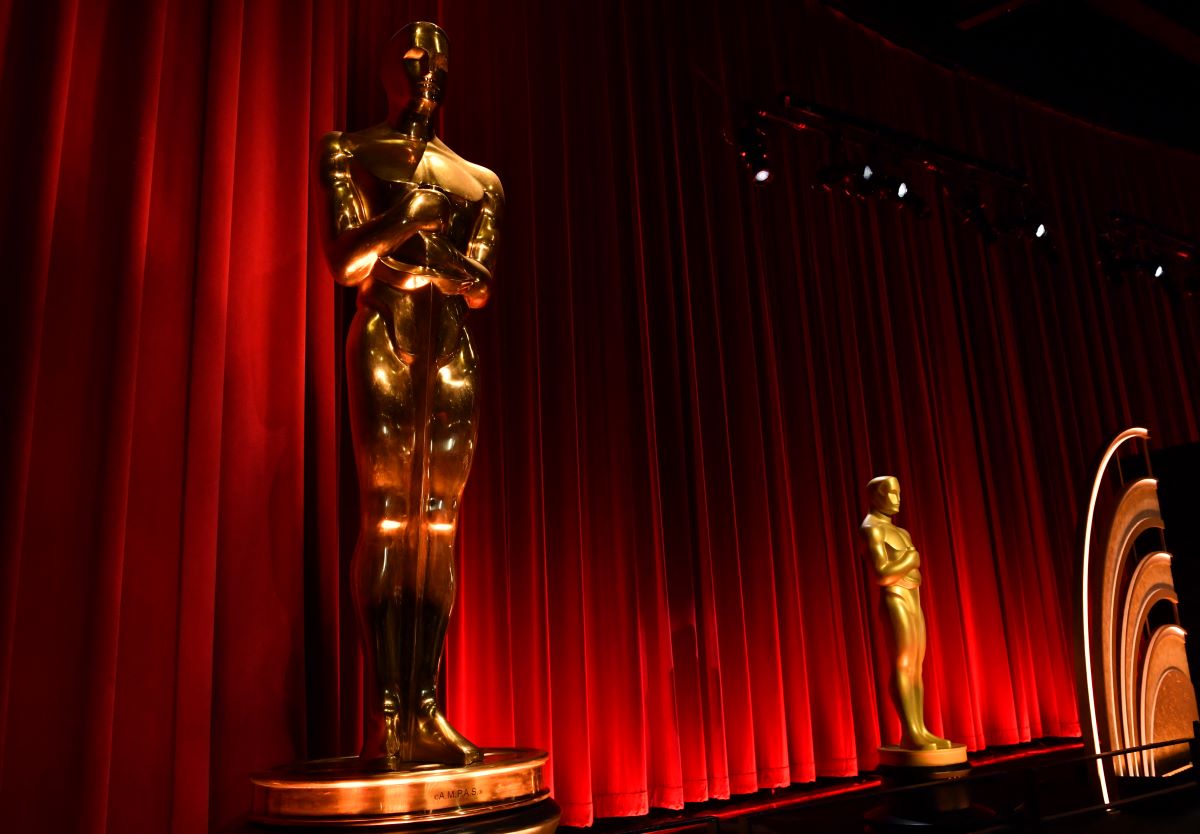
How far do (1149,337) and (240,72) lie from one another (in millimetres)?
6331

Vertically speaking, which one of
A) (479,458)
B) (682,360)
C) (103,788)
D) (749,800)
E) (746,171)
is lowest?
(749,800)

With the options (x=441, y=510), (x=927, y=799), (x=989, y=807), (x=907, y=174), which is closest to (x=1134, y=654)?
(x=989, y=807)

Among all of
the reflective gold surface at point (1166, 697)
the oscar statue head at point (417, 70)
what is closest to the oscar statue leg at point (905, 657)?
the reflective gold surface at point (1166, 697)

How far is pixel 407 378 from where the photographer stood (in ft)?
6.73

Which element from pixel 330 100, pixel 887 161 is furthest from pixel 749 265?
pixel 330 100

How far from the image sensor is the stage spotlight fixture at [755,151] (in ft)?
14.1

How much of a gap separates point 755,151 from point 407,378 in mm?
2800

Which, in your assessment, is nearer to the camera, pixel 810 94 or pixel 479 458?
pixel 479 458

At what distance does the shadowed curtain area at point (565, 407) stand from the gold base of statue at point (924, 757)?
760 millimetres

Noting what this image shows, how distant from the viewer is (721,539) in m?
4.05

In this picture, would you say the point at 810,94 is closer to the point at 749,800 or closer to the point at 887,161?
the point at 887,161

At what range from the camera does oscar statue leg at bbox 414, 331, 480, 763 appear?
1.90 meters

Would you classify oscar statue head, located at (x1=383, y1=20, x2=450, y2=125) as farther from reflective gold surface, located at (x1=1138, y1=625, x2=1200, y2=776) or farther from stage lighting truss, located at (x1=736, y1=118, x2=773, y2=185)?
reflective gold surface, located at (x1=1138, y1=625, x2=1200, y2=776)

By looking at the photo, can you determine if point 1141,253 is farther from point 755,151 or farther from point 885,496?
point 885,496
